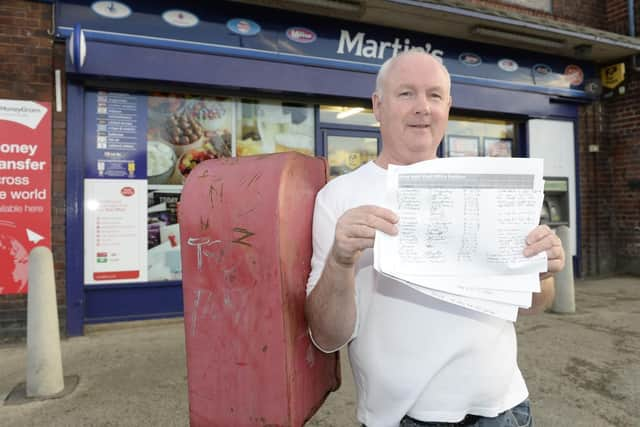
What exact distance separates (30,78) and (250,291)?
14.6ft

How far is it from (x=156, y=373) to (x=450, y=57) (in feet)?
18.7

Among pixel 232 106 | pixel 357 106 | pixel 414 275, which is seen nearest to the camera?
pixel 414 275

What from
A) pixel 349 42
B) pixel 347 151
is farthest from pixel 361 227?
pixel 349 42

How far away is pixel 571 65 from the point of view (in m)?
7.04

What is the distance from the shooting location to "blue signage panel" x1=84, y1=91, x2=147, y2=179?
458 cm

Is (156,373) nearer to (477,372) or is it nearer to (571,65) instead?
(477,372)

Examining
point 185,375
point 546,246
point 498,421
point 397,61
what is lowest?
point 185,375

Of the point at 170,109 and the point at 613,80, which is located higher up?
the point at 613,80

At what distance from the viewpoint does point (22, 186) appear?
4238 mm

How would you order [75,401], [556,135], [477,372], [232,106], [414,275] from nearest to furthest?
[414,275], [477,372], [75,401], [232,106], [556,135]

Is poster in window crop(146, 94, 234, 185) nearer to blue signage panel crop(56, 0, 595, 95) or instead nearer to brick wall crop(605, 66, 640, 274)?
blue signage panel crop(56, 0, 595, 95)

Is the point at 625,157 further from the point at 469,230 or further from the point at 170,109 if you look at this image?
the point at 469,230

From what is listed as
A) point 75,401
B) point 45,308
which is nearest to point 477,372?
point 75,401

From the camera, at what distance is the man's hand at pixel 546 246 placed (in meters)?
1.11
